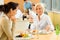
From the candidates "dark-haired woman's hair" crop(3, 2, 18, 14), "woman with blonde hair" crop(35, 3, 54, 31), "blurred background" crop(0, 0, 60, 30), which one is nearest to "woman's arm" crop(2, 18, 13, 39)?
"dark-haired woman's hair" crop(3, 2, 18, 14)

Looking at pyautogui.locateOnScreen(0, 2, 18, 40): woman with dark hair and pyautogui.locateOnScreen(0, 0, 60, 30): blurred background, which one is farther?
pyautogui.locateOnScreen(0, 0, 60, 30): blurred background

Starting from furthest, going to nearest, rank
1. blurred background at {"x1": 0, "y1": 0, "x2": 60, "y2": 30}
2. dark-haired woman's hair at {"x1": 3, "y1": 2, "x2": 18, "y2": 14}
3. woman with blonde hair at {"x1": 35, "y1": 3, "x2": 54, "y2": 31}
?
blurred background at {"x1": 0, "y1": 0, "x2": 60, "y2": 30}, woman with blonde hair at {"x1": 35, "y1": 3, "x2": 54, "y2": 31}, dark-haired woman's hair at {"x1": 3, "y1": 2, "x2": 18, "y2": 14}

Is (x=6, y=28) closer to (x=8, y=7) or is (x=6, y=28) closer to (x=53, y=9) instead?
(x=8, y=7)

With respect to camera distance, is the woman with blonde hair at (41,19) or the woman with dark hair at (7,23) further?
the woman with blonde hair at (41,19)

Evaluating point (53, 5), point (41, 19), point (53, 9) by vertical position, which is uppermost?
point (53, 5)

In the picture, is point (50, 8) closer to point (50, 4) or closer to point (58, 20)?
point (50, 4)

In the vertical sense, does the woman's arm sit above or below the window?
below

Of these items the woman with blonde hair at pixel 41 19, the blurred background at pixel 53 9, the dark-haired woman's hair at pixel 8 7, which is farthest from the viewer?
the blurred background at pixel 53 9

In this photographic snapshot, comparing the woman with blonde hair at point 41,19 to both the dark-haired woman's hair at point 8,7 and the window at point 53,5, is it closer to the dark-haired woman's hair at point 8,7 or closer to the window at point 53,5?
the dark-haired woman's hair at point 8,7

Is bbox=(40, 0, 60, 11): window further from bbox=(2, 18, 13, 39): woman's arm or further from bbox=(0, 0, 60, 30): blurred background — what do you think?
bbox=(2, 18, 13, 39): woman's arm

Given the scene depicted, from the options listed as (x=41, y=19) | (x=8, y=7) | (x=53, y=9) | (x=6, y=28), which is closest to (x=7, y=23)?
(x=6, y=28)

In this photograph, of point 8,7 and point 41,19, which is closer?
point 8,7

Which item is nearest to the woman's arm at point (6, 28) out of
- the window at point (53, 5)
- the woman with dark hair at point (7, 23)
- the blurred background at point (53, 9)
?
the woman with dark hair at point (7, 23)

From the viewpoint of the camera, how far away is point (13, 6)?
214cm
